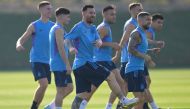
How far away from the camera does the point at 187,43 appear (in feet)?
164

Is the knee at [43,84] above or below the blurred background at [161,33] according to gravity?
above

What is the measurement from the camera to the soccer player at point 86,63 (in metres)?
17.7

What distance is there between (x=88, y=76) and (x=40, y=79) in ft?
7.66

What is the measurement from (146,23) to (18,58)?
32.9 metres

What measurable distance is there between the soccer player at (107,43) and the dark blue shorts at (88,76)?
144 cm

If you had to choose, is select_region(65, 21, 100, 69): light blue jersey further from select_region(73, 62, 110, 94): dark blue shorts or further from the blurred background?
the blurred background

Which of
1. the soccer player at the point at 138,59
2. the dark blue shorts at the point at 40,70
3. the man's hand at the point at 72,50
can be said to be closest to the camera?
the man's hand at the point at 72,50

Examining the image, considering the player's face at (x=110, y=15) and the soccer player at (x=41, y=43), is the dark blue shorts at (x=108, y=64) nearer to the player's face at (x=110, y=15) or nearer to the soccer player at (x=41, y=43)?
the player's face at (x=110, y=15)

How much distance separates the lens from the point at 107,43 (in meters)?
19.1

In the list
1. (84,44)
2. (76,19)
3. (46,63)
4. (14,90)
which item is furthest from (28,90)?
(76,19)

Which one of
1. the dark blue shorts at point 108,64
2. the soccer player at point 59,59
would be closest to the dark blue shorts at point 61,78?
the soccer player at point 59,59

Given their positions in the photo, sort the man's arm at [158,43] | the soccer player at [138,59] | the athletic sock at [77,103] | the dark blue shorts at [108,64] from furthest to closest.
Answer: the dark blue shorts at [108,64] → the man's arm at [158,43] → the soccer player at [138,59] → the athletic sock at [77,103]

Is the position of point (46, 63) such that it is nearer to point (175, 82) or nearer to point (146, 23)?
point (146, 23)

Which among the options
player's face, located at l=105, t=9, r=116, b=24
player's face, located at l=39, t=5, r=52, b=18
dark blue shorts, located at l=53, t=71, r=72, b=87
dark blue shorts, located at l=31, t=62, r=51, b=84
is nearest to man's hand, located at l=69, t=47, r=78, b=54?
dark blue shorts, located at l=53, t=71, r=72, b=87
